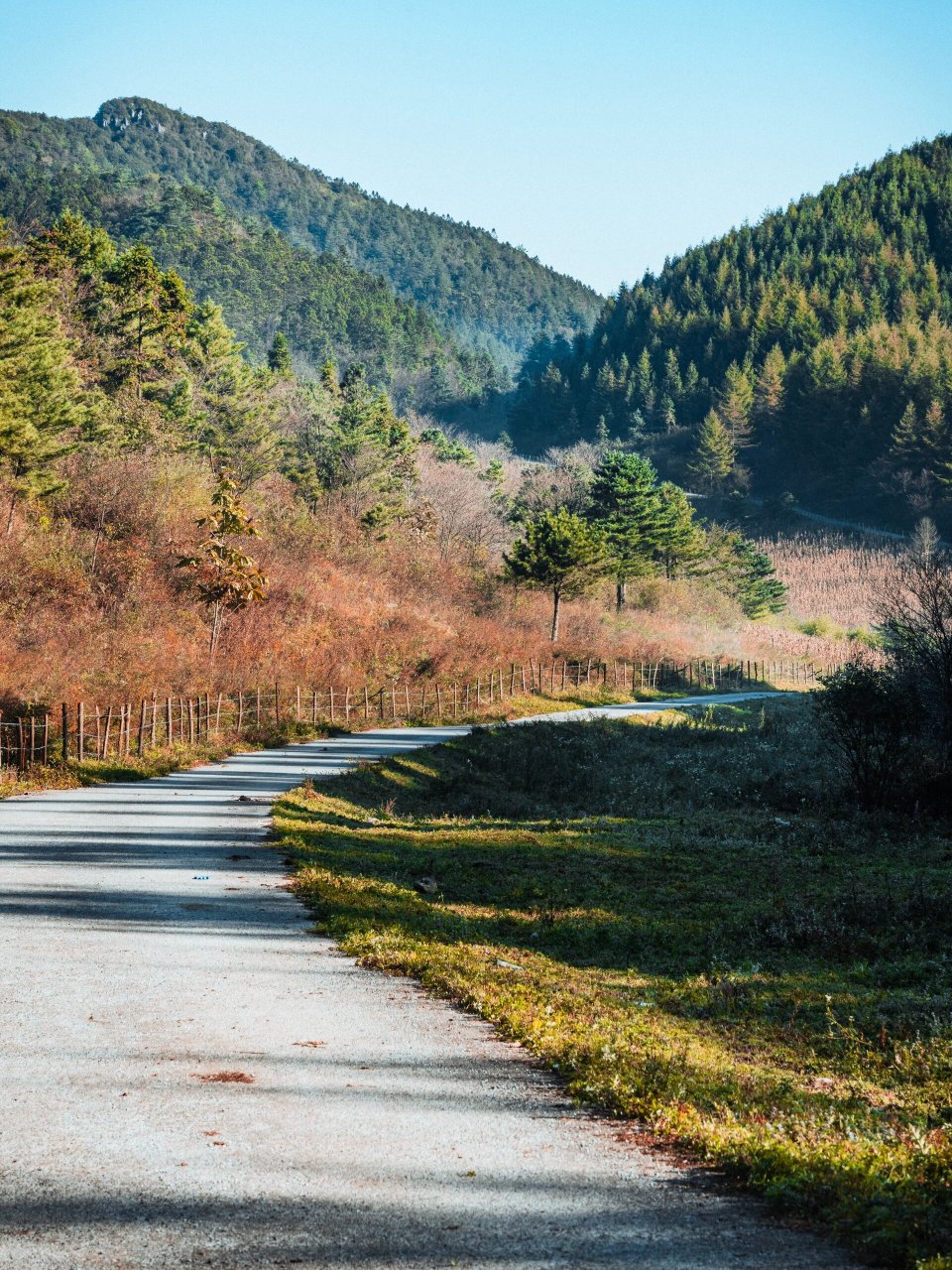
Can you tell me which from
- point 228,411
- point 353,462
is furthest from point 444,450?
point 228,411

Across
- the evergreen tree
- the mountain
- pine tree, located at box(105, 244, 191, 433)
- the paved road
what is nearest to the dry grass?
the evergreen tree

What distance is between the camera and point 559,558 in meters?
70.1

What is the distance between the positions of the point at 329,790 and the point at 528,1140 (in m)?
19.9

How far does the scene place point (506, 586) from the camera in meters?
81.5

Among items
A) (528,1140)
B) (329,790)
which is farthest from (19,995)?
(329,790)

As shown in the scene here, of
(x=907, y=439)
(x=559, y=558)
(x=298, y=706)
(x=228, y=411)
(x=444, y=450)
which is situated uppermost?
(x=907, y=439)

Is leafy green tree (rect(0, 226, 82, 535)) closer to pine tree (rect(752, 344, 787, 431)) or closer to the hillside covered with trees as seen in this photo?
the hillside covered with trees

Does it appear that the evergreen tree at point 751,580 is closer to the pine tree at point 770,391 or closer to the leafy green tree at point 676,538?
the leafy green tree at point 676,538

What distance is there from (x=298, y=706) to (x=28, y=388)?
16520 millimetres

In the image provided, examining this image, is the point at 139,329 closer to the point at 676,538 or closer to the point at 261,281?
the point at 676,538

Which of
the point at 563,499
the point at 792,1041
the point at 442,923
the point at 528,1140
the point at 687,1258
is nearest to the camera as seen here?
the point at 687,1258

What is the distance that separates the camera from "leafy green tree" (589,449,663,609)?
89.4 m

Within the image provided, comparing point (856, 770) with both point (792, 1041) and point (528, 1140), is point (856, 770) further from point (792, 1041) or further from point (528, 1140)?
point (528, 1140)

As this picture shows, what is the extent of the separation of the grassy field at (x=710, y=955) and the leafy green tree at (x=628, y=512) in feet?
196
